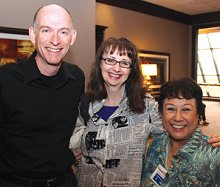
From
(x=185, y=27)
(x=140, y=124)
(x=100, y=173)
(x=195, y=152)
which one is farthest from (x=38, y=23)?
(x=185, y=27)

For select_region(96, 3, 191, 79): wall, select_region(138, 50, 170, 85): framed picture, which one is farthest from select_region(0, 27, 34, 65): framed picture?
select_region(138, 50, 170, 85): framed picture

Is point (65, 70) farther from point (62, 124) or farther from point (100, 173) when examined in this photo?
point (100, 173)

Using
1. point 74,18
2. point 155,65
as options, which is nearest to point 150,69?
point 155,65

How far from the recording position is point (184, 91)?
5.12ft

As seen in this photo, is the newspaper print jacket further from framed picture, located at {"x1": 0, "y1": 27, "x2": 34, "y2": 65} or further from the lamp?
the lamp

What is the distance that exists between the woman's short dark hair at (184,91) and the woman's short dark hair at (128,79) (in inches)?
10.0

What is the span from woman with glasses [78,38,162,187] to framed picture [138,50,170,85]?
4025mm

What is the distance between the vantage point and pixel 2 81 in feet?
4.99

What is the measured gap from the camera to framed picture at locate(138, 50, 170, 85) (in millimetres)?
6039

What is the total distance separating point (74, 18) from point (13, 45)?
2.52 feet

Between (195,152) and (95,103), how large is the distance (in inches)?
29.0

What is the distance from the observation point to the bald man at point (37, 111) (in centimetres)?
155

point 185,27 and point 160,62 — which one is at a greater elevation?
point 185,27


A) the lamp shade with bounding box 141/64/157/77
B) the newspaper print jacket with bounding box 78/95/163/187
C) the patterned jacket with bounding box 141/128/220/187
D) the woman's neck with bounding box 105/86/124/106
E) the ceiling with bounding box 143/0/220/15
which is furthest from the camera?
the ceiling with bounding box 143/0/220/15
